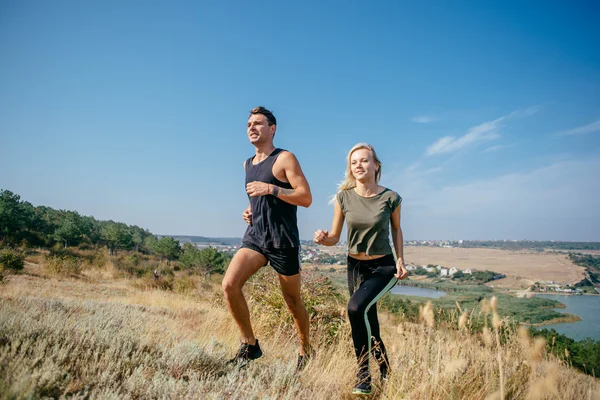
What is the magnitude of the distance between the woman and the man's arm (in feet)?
1.18

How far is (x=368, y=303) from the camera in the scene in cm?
251

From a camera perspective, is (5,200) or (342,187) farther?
(5,200)

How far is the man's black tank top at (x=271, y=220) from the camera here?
2762mm

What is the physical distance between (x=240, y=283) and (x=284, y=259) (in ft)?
1.39

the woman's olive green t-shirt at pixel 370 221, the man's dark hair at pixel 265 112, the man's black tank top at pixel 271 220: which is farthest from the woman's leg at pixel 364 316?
the man's dark hair at pixel 265 112

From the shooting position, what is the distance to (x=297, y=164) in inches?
114

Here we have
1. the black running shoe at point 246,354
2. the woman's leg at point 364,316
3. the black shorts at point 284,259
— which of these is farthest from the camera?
the black shorts at point 284,259

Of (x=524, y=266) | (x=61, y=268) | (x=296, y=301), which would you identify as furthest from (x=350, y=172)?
(x=524, y=266)

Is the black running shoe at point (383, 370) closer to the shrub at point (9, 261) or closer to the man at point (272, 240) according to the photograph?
the man at point (272, 240)

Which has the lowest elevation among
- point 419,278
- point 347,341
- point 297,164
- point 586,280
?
point 419,278

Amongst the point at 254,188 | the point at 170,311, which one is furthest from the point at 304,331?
the point at 170,311

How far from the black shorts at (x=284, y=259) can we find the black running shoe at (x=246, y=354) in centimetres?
69

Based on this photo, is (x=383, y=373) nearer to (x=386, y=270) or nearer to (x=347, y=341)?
(x=386, y=270)

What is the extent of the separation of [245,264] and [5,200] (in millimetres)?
40915
